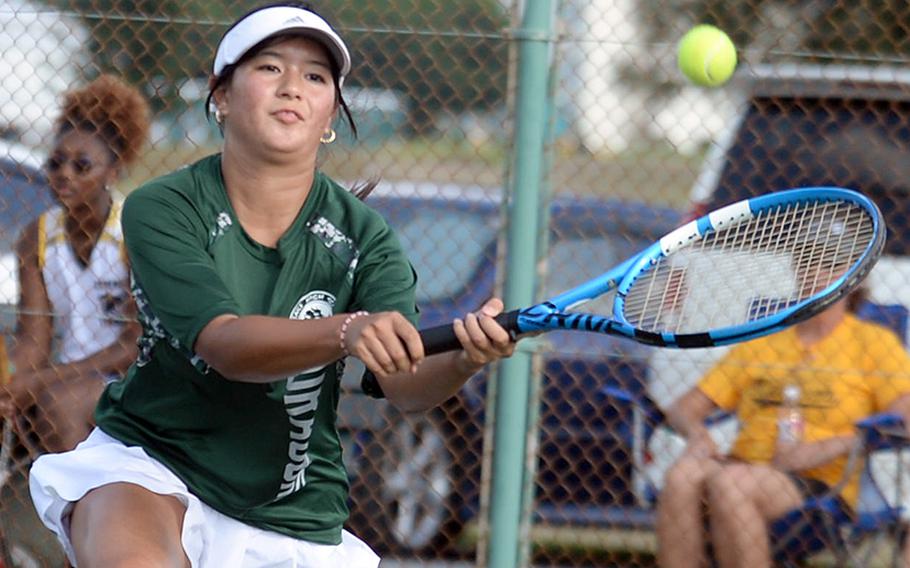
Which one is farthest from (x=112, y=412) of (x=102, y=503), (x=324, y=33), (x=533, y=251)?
(x=533, y=251)

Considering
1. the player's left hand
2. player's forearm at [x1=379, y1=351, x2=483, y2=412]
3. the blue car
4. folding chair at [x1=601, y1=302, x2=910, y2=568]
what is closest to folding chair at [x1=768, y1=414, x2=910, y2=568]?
folding chair at [x1=601, y1=302, x2=910, y2=568]

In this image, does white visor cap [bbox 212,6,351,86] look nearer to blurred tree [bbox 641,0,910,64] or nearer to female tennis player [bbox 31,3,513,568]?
female tennis player [bbox 31,3,513,568]

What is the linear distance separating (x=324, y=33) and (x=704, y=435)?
2585 mm

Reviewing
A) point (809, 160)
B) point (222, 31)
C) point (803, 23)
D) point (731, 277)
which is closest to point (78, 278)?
point (222, 31)

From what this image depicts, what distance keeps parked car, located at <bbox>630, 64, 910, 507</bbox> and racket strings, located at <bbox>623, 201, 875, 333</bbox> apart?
1522 millimetres

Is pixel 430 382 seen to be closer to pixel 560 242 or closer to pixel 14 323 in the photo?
pixel 14 323

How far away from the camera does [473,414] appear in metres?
5.40

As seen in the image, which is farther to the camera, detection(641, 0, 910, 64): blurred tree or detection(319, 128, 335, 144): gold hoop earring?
detection(641, 0, 910, 64): blurred tree

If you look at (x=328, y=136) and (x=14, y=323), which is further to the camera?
(x=14, y=323)

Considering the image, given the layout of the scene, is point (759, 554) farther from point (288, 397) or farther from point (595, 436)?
point (288, 397)

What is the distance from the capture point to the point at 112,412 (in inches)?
Result: 114

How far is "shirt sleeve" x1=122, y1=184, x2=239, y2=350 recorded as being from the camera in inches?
102

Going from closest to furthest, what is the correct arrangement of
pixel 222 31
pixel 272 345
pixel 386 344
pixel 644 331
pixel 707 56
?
pixel 386 344
pixel 272 345
pixel 644 331
pixel 707 56
pixel 222 31

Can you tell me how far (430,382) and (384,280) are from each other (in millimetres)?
213
